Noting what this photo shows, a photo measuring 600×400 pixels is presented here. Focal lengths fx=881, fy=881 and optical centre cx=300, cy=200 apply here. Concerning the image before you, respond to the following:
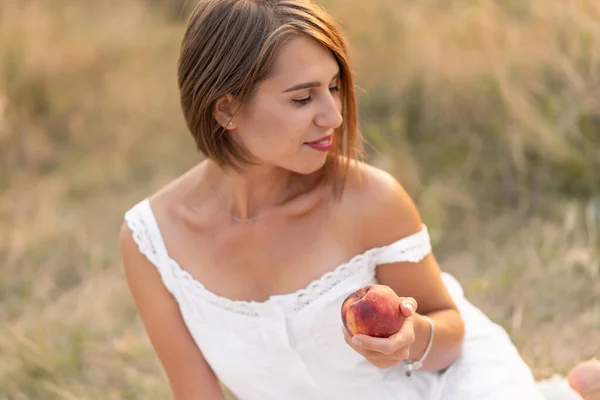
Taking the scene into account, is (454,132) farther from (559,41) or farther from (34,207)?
(34,207)

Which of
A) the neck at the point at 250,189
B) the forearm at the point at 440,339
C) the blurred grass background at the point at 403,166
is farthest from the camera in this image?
the blurred grass background at the point at 403,166

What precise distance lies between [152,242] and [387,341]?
84 cm

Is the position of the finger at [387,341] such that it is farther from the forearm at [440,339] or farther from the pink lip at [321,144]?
the pink lip at [321,144]

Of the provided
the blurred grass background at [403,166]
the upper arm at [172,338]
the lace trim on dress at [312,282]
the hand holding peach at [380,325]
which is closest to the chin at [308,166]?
the lace trim on dress at [312,282]

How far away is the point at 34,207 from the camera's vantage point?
4828 millimetres

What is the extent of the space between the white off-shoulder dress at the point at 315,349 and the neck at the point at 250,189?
21cm

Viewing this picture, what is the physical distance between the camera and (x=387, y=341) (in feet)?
5.74

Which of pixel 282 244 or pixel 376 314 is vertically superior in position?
pixel 282 244

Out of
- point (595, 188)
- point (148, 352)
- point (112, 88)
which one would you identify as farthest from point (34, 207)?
point (595, 188)

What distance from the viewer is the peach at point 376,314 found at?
1773mm

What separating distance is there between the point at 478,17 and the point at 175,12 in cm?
302

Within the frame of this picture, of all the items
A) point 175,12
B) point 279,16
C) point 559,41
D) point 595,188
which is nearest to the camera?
point 279,16

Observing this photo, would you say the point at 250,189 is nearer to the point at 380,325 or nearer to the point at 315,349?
the point at 315,349

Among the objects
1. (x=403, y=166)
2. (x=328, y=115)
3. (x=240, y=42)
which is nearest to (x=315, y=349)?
(x=328, y=115)
